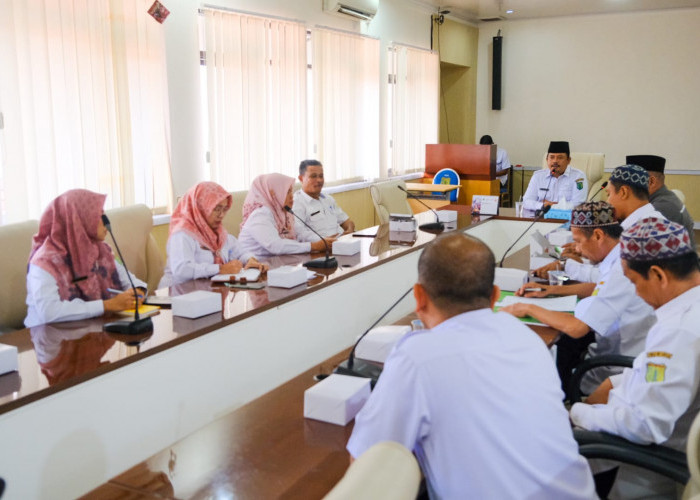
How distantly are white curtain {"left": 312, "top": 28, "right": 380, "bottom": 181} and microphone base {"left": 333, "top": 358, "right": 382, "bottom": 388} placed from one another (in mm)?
Answer: 4841

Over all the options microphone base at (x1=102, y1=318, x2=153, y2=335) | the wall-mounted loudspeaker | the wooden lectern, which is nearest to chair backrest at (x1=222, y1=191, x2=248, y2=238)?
microphone base at (x1=102, y1=318, x2=153, y2=335)

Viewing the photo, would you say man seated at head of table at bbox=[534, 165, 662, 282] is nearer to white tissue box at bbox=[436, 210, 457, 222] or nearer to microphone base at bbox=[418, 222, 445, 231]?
microphone base at bbox=[418, 222, 445, 231]

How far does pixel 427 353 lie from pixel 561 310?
152cm

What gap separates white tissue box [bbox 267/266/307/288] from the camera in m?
2.78

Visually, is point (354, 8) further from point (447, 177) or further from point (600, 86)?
point (600, 86)

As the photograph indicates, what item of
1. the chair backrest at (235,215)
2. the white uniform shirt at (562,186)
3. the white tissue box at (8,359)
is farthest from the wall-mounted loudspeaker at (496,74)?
the white tissue box at (8,359)

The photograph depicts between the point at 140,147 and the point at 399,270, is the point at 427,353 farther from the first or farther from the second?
the point at 140,147

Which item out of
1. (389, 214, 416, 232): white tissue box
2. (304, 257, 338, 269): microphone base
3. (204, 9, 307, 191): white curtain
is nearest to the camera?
(304, 257, 338, 269): microphone base

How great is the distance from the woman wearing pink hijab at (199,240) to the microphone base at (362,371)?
141cm

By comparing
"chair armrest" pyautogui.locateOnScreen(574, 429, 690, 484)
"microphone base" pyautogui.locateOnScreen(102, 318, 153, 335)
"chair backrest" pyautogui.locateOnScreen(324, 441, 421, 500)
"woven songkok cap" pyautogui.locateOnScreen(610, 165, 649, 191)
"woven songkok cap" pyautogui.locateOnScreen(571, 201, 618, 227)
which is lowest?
"chair armrest" pyautogui.locateOnScreen(574, 429, 690, 484)

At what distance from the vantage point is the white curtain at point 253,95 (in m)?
5.15

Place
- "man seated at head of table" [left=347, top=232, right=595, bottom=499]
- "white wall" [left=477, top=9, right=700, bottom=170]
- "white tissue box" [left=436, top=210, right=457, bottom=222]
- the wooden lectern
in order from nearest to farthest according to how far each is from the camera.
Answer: "man seated at head of table" [left=347, top=232, right=595, bottom=499], "white tissue box" [left=436, top=210, right=457, bottom=222], the wooden lectern, "white wall" [left=477, top=9, right=700, bottom=170]

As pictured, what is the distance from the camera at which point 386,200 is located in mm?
5574

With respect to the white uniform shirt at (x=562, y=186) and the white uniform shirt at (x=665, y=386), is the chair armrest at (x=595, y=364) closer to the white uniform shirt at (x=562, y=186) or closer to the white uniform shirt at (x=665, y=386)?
the white uniform shirt at (x=665, y=386)
